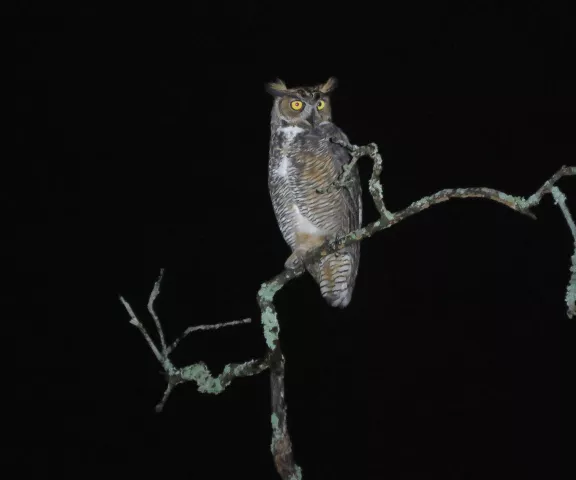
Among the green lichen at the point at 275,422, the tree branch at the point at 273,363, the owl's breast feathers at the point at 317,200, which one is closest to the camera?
the tree branch at the point at 273,363

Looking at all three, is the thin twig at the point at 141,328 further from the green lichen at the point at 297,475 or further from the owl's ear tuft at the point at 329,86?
the owl's ear tuft at the point at 329,86

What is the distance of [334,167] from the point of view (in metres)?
1.77

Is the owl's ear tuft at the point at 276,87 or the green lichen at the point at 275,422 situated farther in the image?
the owl's ear tuft at the point at 276,87

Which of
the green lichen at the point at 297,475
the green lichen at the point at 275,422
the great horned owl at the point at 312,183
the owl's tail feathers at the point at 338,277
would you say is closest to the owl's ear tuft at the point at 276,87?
the great horned owl at the point at 312,183

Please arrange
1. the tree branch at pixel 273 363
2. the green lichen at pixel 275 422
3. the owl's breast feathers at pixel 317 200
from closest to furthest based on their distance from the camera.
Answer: the tree branch at pixel 273 363
the green lichen at pixel 275 422
the owl's breast feathers at pixel 317 200

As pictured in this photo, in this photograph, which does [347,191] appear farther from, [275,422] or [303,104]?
[275,422]

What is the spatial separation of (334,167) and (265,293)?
501mm

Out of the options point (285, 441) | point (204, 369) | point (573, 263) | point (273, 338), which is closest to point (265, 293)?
point (273, 338)

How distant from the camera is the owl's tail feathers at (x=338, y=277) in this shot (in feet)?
6.03

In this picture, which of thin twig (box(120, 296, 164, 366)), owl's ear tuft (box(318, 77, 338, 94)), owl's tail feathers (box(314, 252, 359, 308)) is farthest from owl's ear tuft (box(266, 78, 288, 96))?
thin twig (box(120, 296, 164, 366))

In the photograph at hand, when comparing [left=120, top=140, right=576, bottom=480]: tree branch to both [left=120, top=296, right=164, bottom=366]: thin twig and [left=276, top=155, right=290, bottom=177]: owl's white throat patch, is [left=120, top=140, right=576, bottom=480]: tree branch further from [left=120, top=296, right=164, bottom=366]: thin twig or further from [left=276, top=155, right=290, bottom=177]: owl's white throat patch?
[left=276, top=155, right=290, bottom=177]: owl's white throat patch

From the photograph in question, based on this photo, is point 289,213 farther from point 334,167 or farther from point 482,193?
point 482,193

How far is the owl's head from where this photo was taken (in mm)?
1782

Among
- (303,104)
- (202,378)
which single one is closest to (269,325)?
(202,378)
